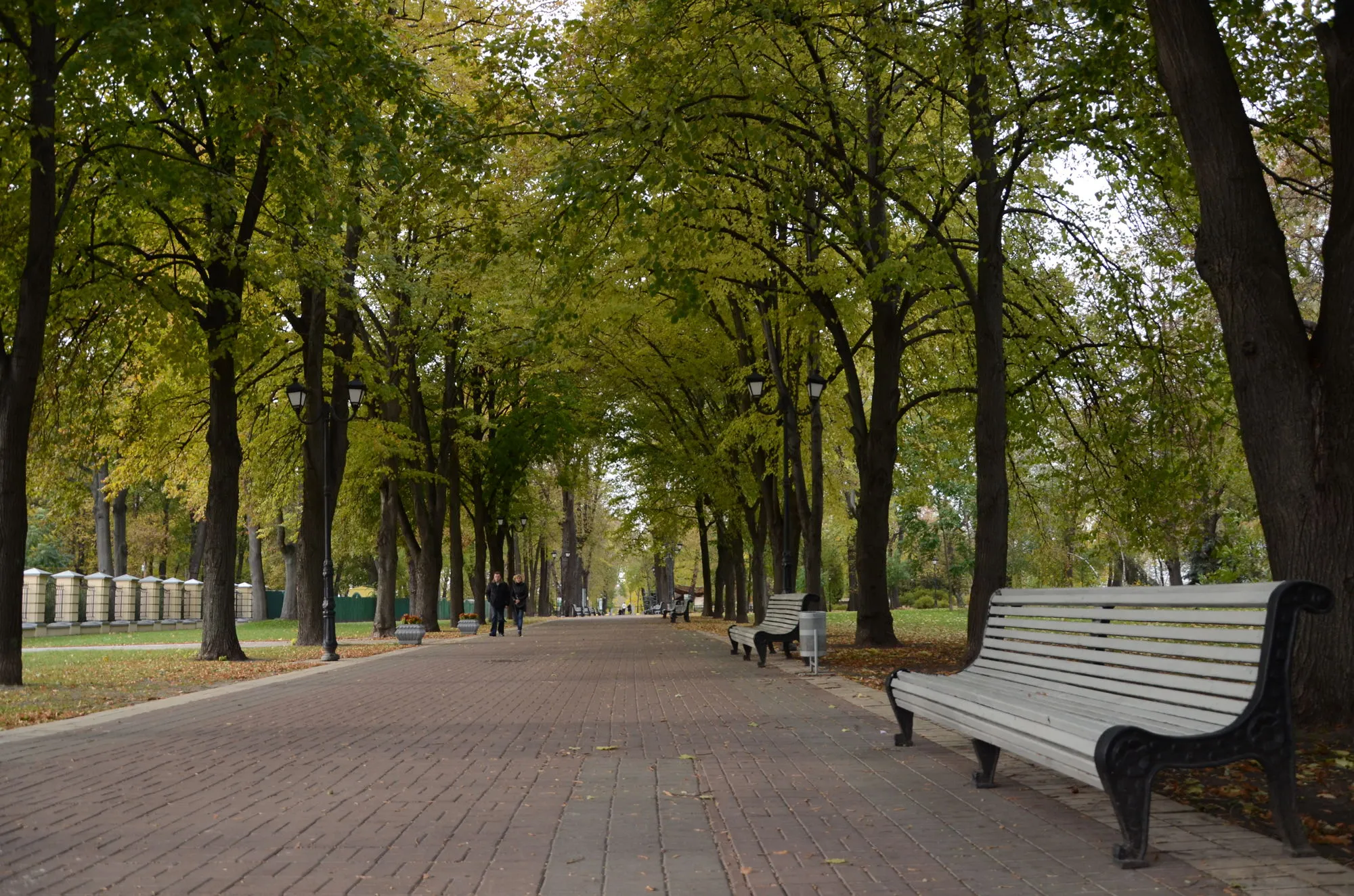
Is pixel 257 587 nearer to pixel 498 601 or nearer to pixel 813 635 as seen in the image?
pixel 498 601

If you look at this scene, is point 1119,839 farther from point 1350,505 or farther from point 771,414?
point 771,414

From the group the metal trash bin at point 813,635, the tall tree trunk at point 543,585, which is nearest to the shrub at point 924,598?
the tall tree trunk at point 543,585

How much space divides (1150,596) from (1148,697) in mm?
482

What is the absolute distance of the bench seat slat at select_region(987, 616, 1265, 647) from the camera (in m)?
4.89

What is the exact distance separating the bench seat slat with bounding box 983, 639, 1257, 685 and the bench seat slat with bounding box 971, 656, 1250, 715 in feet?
0.17

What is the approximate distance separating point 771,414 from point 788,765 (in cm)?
1774

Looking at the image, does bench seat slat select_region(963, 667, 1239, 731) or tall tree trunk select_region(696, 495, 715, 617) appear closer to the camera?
A: bench seat slat select_region(963, 667, 1239, 731)

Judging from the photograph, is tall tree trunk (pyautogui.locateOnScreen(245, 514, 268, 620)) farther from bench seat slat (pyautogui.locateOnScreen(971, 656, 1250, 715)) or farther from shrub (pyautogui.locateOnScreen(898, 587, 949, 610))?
bench seat slat (pyautogui.locateOnScreen(971, 656, 1250, 715))

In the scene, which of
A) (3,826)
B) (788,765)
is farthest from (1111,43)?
(3,826)

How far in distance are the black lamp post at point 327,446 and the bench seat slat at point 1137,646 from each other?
1509 cm

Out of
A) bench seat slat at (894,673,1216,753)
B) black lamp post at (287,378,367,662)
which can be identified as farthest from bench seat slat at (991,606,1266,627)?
black lamp post at (287,378,367,662)

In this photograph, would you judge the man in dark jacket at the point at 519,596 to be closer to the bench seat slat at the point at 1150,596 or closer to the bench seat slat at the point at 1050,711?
the bench seat slat at the point at 1150,596

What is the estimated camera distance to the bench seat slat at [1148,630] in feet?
16.0

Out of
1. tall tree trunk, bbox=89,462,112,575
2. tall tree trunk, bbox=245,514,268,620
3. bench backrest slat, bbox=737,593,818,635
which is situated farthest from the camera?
tall tree trunk, bbox=245,514,268,620
